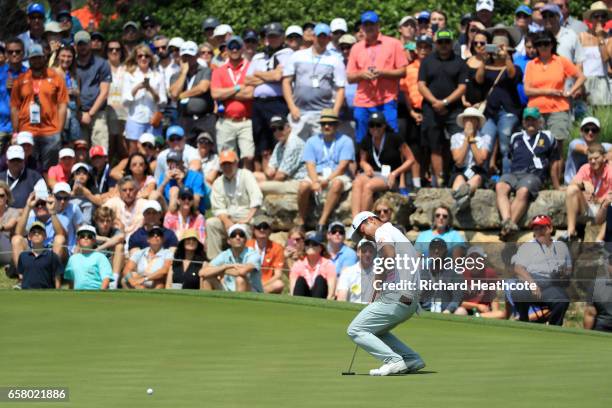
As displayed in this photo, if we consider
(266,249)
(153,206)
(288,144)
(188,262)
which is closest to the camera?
(188,262)

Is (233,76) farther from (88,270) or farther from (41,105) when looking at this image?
(88,270)

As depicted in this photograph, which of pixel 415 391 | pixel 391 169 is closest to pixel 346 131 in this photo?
pixel 391 169

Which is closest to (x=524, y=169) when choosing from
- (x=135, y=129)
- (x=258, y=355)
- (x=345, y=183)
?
(x=345, y=183)

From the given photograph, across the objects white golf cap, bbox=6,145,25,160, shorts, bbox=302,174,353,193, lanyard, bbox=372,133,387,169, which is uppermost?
lanyard, bbox=372,133,387,169

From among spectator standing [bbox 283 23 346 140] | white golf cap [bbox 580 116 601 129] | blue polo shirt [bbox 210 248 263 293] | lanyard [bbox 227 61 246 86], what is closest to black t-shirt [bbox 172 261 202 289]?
blue polo shirt [bbox 210 248 263 293]

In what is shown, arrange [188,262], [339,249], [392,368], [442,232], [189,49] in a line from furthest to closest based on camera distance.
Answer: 1. [189,49]
2. [188,262]
3. [339,249]
4. [442,232]
5. [392,368]

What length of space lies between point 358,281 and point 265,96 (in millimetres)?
3875

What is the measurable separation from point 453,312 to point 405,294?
14.8 ft

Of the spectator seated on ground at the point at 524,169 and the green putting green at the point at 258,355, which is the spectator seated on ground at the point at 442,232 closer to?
the spectator seated on ground at the point at 524,169

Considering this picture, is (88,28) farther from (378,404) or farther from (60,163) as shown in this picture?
(378,404)

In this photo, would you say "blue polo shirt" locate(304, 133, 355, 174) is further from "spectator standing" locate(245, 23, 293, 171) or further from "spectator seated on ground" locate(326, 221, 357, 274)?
"spectator seated on ground" locate(326, 221, 357, 274)

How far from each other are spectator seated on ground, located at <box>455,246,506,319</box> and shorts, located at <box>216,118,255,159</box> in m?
4.53

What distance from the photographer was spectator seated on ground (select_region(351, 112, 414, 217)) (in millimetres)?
16141

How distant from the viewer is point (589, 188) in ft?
49.8
